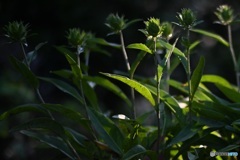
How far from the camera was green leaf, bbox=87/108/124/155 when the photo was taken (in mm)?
891

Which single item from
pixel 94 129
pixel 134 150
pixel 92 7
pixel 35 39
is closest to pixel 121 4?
pixel 92 7

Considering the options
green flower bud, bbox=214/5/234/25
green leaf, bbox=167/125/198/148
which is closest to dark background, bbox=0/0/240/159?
green flower bud, bbox=214/5/234/25

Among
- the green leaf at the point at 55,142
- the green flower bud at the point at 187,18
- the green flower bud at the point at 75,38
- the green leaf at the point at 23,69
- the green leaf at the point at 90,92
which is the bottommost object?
the green leaf at the point at 55,142

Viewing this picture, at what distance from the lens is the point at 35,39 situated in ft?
9.26

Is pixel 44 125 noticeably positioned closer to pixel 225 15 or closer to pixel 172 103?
pixel 172 103

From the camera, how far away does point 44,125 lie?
2.89 feet

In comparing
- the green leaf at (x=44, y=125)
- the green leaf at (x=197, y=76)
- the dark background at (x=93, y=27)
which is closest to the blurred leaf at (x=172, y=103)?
the green leaf at (x=197, y=76)

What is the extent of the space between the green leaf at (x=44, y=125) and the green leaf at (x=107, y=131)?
0.20ft

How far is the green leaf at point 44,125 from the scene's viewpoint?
869mm

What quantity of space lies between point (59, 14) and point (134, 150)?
2.16 metres

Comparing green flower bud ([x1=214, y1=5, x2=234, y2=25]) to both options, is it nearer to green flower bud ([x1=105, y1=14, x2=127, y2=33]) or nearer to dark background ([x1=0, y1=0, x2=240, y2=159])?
green flower bud ([x1=105, y1=14, x2=127, y2=33])

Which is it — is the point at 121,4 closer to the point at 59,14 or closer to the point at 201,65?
the point at 59,14

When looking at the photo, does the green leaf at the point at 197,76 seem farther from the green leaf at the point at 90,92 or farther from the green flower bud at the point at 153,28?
the green leaf at the point at 90,92

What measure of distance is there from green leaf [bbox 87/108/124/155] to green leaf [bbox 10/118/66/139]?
0.06 meters
